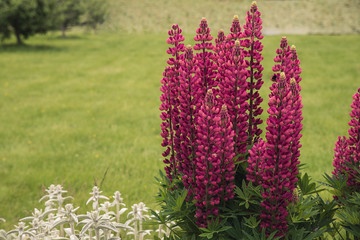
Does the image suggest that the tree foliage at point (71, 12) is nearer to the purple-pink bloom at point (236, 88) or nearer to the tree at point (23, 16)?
the tree at point (23, 16)

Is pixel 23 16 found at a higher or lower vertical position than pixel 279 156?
higher

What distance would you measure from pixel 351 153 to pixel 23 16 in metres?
23.8

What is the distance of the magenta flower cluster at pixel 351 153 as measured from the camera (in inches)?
111

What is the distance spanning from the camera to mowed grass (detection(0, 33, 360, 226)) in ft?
21.6

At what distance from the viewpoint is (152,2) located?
108ft

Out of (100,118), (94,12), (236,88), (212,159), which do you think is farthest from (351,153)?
(94,12)

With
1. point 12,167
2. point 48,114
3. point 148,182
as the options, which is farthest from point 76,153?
point 48,114

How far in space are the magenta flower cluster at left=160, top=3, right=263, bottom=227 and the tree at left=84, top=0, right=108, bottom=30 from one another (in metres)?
31.9

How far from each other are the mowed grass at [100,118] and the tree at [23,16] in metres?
3.85

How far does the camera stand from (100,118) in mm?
10195

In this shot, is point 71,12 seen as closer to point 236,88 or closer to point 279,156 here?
point 236,88

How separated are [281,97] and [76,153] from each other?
6505 mm

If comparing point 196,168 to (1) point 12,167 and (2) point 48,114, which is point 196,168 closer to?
(1) point 12,167

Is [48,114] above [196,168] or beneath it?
beneath
